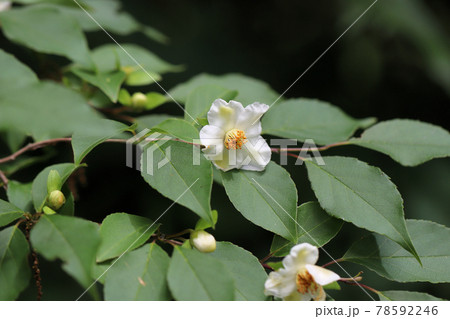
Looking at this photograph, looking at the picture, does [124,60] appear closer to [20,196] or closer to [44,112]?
[20,196]

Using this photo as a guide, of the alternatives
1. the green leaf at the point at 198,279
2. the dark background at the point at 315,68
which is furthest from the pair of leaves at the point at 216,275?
the dark background at the point at 315,68

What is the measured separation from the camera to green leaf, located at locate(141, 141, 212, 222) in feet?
2.10

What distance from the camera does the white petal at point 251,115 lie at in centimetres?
79

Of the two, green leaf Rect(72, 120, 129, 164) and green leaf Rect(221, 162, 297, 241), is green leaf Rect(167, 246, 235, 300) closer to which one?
green leaf Rect(221, 162, 297, 241)

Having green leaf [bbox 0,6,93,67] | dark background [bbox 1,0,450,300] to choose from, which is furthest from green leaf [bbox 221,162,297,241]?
dark background [bbox 1,0,450,300]

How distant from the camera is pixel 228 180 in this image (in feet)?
2.43

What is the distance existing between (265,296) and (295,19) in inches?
73.5

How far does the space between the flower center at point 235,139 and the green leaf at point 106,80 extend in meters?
0.29

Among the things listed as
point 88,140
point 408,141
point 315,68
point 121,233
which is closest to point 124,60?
point 88,140

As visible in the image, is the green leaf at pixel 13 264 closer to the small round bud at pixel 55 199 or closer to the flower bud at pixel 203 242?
the small round bud at pixel 55 199

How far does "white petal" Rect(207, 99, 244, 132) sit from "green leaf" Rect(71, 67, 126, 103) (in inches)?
10.2
